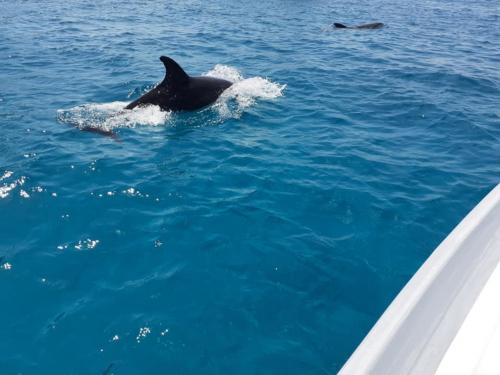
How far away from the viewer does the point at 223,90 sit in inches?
562

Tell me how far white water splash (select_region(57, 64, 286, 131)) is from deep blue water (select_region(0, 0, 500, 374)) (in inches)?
3.3

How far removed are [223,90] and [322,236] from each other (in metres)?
7.81

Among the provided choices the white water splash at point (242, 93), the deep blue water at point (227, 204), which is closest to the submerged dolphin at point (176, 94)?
the deep blue water at point (227, 204)

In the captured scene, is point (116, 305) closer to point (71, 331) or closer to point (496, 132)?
point (71, 331)

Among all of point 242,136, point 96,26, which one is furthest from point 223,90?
point 96,26

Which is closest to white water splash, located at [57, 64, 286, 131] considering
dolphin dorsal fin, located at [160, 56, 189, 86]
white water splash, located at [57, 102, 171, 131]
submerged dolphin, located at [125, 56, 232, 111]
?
white water splash, located at [57, 102, 171, 131]

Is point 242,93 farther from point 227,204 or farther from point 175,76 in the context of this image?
point 227,204

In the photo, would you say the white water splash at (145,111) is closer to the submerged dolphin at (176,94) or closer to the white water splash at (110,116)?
the white water splash at (110,116)

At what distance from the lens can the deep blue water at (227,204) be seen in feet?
20.1

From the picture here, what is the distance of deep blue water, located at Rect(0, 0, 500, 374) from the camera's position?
6.11 m

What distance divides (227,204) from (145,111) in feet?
18.1

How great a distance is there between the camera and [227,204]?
8.97m

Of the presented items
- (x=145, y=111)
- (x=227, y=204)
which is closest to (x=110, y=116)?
(x=145, y=111)

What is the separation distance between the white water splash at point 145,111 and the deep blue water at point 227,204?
83mm
